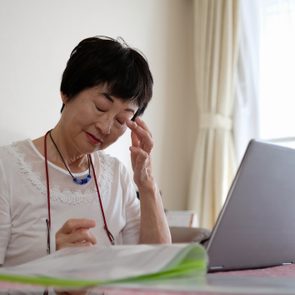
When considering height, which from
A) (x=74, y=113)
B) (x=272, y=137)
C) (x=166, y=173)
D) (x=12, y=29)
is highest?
(x=12, y=29)

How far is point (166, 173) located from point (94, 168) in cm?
145

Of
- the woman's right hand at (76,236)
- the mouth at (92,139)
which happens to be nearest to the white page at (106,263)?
the woman's right hand at (76,236)

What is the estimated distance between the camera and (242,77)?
289 cm

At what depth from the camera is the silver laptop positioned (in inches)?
35.7

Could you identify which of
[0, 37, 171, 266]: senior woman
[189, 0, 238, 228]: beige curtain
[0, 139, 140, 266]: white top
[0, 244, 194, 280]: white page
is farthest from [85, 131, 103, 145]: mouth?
[189, 0, 238, 228]: beige curtain

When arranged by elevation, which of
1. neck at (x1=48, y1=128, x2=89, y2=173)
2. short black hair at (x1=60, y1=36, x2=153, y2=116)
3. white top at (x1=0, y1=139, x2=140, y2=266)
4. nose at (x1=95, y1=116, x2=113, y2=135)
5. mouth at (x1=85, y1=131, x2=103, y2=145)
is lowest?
white top at (x1=0, y1=139, x2=140, y2=266)

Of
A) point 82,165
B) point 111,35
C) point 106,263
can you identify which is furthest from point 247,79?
point 106,263

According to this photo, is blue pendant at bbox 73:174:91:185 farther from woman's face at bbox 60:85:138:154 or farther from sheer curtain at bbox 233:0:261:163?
sheer curtain at bbox 233:0:261:163

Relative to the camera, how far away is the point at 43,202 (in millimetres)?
1238

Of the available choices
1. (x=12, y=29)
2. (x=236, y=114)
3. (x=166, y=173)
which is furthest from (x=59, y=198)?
(x=236, y=114)

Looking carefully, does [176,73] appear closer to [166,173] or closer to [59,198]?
[166,173]

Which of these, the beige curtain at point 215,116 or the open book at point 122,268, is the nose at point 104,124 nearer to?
the open book at point 122,268

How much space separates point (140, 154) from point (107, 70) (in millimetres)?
233

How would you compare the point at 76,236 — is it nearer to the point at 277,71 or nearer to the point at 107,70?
the point at 107,70
